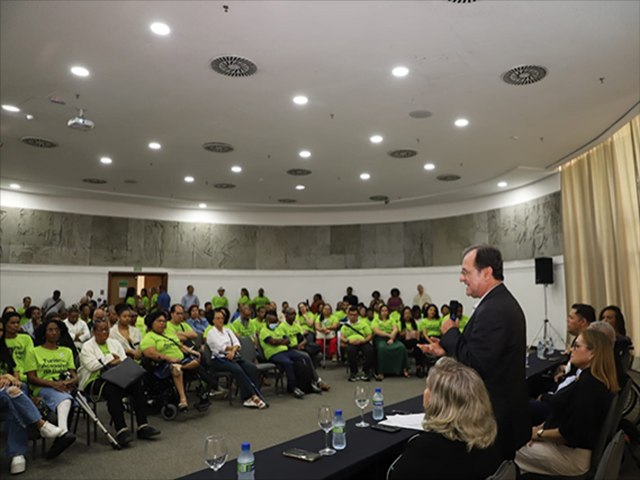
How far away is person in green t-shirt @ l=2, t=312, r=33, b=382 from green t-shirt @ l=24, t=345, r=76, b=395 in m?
0.08

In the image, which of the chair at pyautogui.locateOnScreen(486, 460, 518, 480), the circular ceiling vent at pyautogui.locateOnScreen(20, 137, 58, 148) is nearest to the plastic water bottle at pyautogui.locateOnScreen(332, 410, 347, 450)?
the chair at pyautogui.locateOnScreen(486, 460, 518, 480)

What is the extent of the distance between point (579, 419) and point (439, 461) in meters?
1.63

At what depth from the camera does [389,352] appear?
9617 millimetres

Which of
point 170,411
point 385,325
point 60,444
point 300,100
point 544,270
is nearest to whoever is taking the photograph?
point 60,444

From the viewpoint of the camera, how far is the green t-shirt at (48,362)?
4977mm

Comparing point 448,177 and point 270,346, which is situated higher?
point 448,177

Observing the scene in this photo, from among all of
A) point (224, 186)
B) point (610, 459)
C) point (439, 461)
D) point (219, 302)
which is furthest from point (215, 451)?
point (219, 302)

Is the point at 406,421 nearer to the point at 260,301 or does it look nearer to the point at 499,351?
the point at 499,351

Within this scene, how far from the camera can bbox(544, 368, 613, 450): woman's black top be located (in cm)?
290

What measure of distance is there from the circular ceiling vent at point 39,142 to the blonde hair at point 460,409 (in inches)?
381

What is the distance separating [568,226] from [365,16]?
7.87 m

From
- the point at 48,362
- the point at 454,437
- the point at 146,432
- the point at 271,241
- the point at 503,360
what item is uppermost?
the point at 271,241

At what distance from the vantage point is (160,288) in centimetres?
1536

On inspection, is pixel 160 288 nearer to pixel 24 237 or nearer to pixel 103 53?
pixel 24 237
